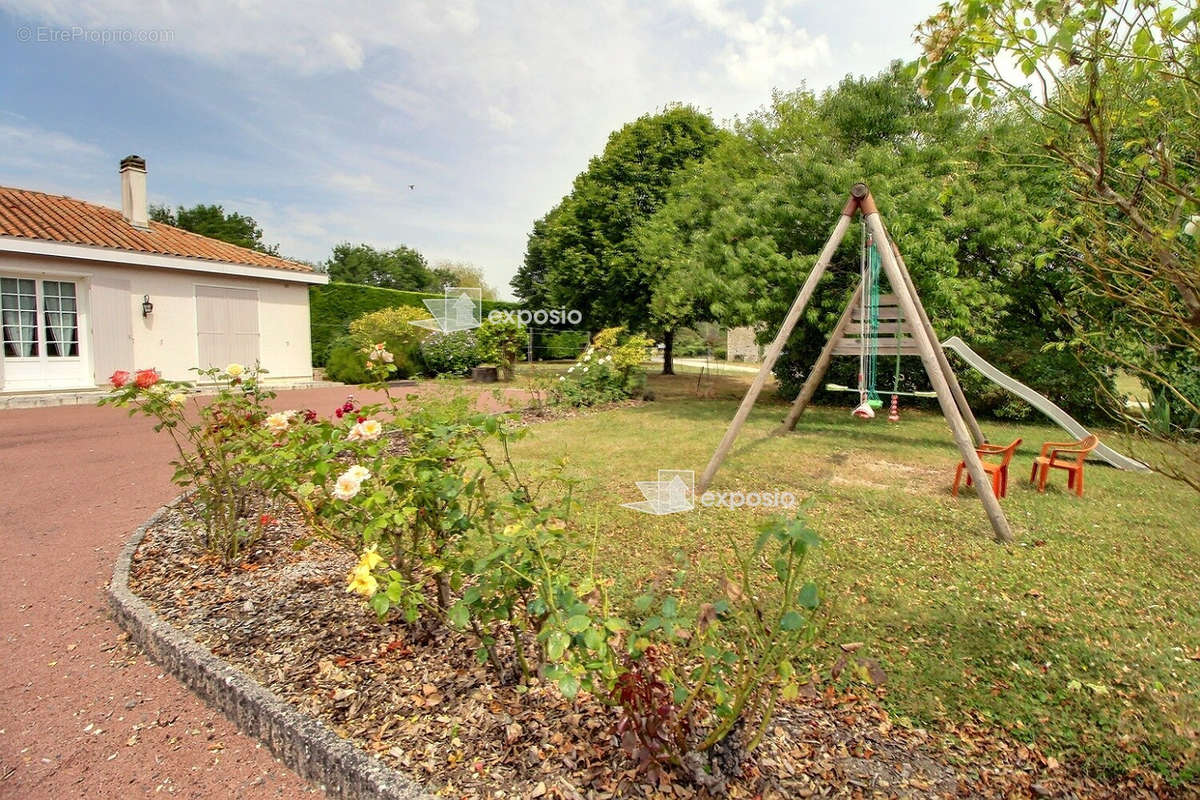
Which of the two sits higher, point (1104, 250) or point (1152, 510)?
point (1104, 250)

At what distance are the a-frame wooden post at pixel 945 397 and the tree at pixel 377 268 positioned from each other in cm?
4753

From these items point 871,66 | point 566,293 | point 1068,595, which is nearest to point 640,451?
point 1068,595

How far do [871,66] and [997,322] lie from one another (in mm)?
5030

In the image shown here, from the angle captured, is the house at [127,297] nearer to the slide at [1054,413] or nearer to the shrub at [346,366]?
the shrub at [346,366]

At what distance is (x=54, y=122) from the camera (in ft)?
40.2

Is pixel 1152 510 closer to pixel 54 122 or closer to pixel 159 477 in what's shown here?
pixel 159 477

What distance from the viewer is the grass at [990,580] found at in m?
2.24

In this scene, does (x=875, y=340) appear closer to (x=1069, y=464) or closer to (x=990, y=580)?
(x=1069, y=464)

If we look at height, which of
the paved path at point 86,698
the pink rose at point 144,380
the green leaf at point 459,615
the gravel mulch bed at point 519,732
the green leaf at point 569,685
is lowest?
the paved path at point 86,698

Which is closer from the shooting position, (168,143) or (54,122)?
(54,122)

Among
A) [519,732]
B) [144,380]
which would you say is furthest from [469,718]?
[144,380]

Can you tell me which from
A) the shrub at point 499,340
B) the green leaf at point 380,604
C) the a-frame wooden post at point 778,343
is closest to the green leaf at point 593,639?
the green leaf at point 380,604

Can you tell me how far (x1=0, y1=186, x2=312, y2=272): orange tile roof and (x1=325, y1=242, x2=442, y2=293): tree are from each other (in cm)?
3504

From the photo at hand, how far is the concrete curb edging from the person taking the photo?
1808mm
